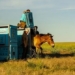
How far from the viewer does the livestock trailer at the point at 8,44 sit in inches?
749

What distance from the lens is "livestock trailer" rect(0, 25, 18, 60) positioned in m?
19.0

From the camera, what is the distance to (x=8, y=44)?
62.4ft

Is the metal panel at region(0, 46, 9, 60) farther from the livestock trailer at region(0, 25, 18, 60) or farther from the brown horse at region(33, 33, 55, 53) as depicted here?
the brown horse at region(33, 33, 55, 53)

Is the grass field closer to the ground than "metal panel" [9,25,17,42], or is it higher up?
closer to the ground

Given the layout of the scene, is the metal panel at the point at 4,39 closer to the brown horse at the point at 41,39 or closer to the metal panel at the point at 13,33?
the metal panel at the point at 13,33

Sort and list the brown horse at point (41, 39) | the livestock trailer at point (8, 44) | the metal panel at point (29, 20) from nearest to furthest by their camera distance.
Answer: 1. the livestock trailer at point (8, 44)
2. the brown horse at point (41, 39)
3. the metal panel at point (29, 20)

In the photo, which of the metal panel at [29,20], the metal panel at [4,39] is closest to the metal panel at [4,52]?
the metal panel at [4,39]

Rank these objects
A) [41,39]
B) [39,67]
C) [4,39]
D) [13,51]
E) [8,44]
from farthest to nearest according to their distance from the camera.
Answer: [41,39] → [13,51] → [4,39] → [8,44] → [39,67]

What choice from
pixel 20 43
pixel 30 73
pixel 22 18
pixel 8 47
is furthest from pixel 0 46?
pixel 30 73

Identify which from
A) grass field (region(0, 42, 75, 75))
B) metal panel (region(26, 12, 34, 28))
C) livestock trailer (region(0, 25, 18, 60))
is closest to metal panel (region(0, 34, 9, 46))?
livestock trailer (region(0, 25, 18, 60))

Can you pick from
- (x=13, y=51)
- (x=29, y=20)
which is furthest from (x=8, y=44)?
(x=29, y=20)

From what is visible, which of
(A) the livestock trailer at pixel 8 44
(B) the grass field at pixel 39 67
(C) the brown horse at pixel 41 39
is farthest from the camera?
(C) the brown horse at pixel 41 39

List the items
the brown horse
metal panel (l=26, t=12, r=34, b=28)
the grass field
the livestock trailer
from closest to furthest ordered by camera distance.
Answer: the grass field < the livestock trailer < the brown horse < metal panel (l=26, t=12, r=34, b=28)

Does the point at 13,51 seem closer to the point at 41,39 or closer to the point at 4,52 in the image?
the point at 4,52
